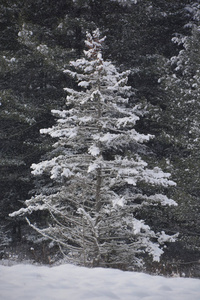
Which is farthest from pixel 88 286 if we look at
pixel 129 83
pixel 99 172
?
pixel 129 83

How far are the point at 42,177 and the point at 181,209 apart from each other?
22.2 feet

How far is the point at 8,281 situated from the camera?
3971 millimetres

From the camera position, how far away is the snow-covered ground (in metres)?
3.42

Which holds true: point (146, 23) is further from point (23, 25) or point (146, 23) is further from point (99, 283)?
point (99, 283)

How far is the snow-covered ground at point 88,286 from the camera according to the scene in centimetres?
342

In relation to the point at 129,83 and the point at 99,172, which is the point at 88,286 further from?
the point at 129,83

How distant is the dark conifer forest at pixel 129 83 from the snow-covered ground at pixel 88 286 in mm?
6165

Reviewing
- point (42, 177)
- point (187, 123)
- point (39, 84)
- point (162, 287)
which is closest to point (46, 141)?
point (42, 177)

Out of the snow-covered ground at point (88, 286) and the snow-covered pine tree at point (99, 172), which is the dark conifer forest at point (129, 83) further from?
the snow-covered ground at point (88, 286)

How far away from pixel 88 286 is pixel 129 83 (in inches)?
476

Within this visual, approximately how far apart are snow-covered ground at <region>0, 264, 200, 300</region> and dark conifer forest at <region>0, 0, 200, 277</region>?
6.16 metres

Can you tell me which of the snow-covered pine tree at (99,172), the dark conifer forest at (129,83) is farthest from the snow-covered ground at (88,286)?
the dark conifer forest at (129,83)

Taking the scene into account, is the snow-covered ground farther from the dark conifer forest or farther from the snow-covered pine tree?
the dark conifer forest

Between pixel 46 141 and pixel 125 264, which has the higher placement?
pixel 46 141
